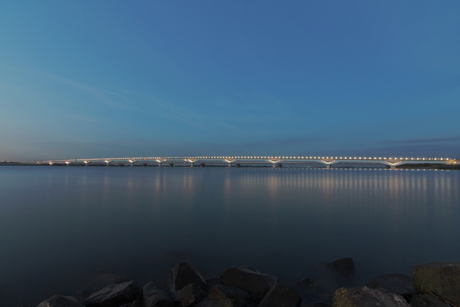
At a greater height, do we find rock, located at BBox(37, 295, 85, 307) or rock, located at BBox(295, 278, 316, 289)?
rock, located at BBox(37, 295, 85, 307)

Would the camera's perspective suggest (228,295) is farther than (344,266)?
No

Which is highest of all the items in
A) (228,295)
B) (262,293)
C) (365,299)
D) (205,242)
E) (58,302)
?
(365,299)

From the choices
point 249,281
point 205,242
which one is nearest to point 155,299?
point 249,281

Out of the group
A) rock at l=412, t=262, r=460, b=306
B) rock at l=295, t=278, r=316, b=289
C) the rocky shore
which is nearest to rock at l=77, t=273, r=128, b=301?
the rocky shore

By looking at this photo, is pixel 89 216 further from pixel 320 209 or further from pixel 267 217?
pixel 320 209

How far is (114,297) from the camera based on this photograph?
12.4 feet

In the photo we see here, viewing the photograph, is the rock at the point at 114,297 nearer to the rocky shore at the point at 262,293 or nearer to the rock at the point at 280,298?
the rocky shore at the point at 262,293

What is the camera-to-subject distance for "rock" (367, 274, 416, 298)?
4.05 meters

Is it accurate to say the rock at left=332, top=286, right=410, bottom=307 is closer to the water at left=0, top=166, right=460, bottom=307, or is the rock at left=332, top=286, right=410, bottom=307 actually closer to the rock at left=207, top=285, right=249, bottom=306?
the rock at left=207, top=285, right=249, bottom=306

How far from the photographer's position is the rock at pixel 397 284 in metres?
4.05

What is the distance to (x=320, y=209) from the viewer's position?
12.8m

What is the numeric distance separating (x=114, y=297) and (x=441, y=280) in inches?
187

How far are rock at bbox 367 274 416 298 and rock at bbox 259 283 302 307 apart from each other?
142cm

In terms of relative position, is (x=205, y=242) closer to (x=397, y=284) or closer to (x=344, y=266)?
(x=344, y=266)
